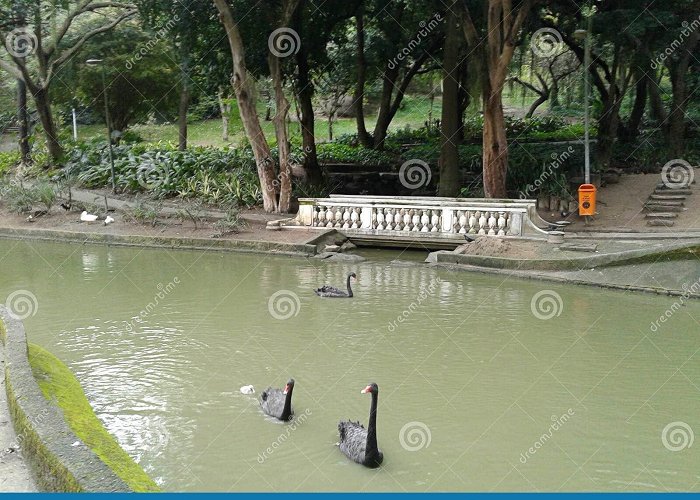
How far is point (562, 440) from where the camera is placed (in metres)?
6.13

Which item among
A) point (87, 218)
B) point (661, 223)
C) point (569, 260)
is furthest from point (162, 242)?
point (661, 223)

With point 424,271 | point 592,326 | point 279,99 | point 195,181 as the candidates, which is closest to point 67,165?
point 195,181

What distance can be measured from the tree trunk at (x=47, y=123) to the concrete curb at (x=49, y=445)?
1974 cm

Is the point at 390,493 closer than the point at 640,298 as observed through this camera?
Yes

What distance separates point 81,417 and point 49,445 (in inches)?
57.6

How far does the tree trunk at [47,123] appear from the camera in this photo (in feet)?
76.9

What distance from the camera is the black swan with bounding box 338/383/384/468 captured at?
5578 mm

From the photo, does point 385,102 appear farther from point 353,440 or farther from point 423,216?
point 353,440

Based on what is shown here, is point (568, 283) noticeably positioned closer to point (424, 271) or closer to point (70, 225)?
point (424, 271)

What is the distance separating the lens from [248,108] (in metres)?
17.4

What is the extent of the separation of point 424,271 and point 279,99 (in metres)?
6.67

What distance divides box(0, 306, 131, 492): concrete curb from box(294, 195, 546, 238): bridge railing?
10150 millimetres

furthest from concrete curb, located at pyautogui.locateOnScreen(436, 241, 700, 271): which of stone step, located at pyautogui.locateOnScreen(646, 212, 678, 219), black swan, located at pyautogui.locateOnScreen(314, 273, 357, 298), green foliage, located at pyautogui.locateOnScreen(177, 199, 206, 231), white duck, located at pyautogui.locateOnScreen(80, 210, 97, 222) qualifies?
white duck, located at pyautogui.locateOnScreen(80, 210, 97, 222)

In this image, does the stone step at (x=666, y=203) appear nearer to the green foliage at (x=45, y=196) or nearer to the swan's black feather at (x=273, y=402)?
the swan's black feather at (x=273, y=402)
